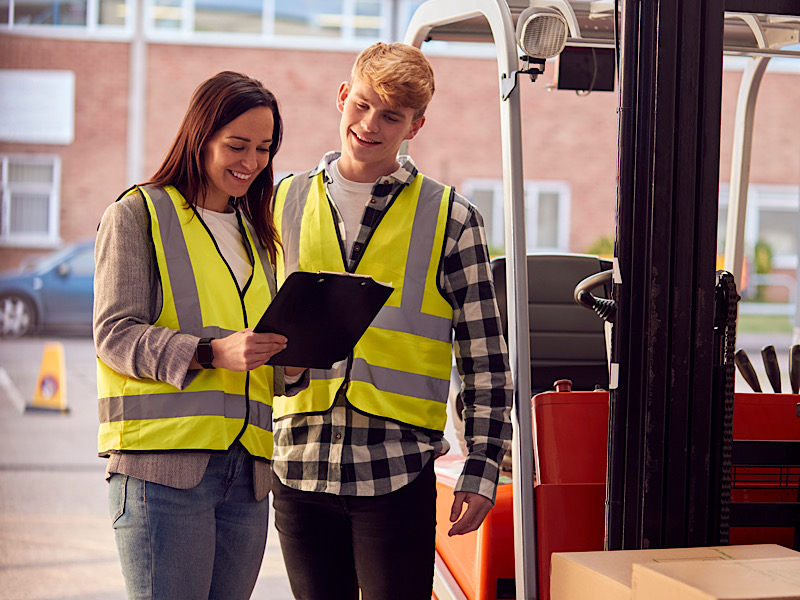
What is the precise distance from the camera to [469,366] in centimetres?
190

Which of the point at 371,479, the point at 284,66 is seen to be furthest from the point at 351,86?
the point at 284,66

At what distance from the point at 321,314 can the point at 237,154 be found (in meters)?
0.33

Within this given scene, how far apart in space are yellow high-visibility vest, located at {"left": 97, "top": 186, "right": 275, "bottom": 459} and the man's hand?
42 cm

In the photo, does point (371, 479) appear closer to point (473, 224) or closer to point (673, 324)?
point (473, 224)

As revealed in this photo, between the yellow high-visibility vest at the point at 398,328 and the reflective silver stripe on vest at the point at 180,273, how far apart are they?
34 centimetres

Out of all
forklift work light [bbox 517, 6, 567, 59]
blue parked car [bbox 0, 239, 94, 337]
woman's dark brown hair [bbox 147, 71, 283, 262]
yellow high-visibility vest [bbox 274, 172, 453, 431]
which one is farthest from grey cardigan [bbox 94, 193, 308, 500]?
blue parked car [bbox 0, 239, 94, 337]

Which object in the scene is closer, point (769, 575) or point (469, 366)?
point (769, 575)

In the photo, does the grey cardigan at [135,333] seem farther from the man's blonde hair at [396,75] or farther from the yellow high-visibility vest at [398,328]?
the man's blonde hair at [396,75]

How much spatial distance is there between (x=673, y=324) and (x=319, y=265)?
75cm


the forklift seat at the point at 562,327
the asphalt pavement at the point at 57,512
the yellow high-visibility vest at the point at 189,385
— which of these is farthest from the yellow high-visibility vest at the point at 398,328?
the asphalt pavement at the point at 57,512

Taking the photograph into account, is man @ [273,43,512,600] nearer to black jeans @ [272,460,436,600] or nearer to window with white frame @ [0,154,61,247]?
Answer: black jeans @ [272,460,436,600]

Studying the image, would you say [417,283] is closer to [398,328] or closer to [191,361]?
[398,328]

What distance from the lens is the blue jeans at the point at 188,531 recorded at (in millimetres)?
1517

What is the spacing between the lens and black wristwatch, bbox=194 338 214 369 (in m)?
1.55
